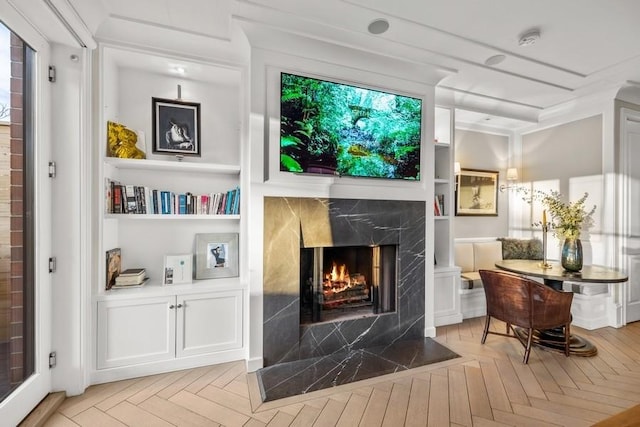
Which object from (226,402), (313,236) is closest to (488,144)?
(313,236)

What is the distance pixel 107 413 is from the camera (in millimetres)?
1840

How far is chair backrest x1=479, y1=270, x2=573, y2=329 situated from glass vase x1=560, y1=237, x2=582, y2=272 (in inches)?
16.4

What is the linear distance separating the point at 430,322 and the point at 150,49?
349 centimetres

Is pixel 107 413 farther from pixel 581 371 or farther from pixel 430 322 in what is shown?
pixel 581 371

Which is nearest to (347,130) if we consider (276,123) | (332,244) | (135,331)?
(276,123)

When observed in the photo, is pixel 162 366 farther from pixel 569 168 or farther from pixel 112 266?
pixel 569 168

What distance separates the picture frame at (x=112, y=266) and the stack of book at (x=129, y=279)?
46 mm

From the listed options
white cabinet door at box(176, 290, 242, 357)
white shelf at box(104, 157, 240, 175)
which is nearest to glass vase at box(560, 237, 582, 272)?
white cabinet door at box(176, 290, 242, 357)

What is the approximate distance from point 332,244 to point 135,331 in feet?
5.42

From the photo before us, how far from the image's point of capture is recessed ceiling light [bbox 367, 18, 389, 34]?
86.0 inches

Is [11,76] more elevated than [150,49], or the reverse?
[150,49]

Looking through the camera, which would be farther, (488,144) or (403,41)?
(488,144)

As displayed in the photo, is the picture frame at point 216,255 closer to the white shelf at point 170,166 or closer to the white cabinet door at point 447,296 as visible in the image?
the white shelf at point 170,166

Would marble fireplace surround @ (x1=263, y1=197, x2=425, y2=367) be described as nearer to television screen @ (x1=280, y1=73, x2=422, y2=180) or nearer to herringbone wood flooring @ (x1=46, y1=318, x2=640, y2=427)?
television screen @ (x1=280, y1=73, x2=422, y2=180)
